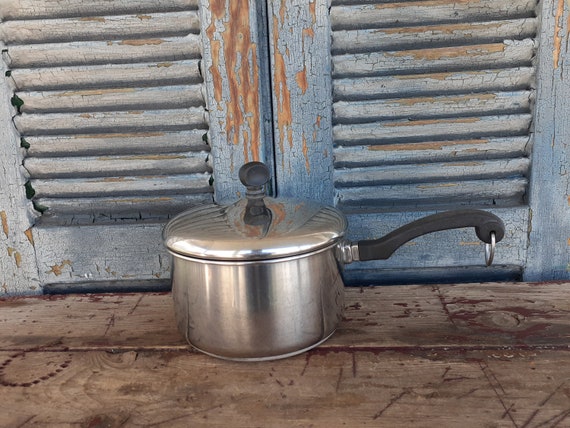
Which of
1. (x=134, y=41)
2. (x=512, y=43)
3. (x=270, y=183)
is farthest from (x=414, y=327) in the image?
(x=134, y=41)

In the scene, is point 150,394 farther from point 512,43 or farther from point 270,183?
point 512,43

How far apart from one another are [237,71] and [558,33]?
476 mm

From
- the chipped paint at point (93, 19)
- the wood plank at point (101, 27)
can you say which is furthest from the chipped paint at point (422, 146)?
the chipped paint at point (93, 19)

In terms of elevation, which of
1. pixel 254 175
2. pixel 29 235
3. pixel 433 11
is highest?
pixel 433 11

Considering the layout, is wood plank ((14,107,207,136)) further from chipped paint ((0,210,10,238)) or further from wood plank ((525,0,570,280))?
wood plank ((525,0,570,280))

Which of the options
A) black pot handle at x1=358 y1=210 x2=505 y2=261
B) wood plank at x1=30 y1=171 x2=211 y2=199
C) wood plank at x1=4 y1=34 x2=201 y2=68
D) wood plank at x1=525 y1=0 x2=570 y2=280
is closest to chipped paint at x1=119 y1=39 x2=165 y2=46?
wood plank at x1=4 y1=34 x2=201 y2=68

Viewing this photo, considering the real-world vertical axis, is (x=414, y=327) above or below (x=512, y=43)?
below

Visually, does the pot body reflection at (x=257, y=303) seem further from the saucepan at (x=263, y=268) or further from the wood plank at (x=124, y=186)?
the wood plank at (x=124, y=186)

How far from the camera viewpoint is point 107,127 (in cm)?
86

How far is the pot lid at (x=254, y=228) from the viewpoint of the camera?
0.63 metres

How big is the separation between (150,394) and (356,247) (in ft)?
1.02

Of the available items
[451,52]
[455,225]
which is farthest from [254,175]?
[451,52]

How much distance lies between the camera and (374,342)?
0.72 meters

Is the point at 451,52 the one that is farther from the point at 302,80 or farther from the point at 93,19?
the point at 93,19
